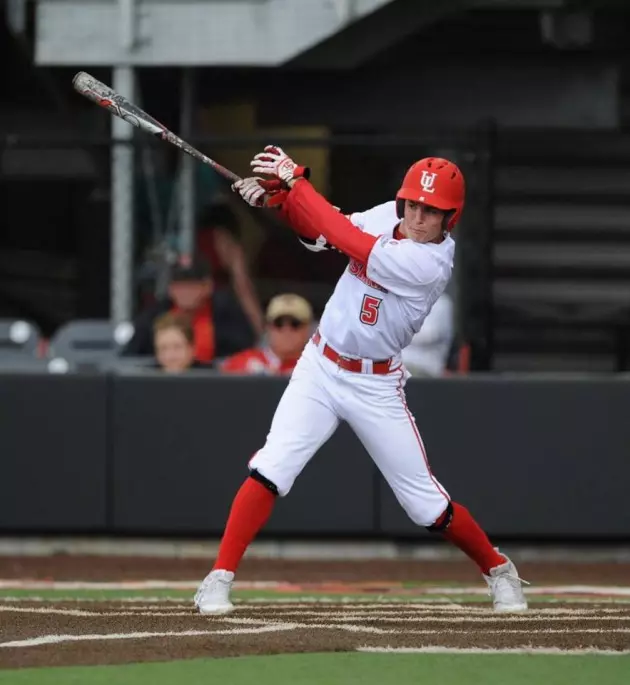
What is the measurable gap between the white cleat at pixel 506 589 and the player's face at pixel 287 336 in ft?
9.49

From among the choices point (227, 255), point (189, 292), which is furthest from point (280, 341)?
point (227, 255)

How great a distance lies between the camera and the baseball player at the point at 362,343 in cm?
662

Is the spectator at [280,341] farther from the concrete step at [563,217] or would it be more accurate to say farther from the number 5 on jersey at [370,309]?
the concrete step at [563,217]

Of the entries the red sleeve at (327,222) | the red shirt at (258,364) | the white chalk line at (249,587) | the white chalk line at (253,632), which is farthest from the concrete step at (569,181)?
the white chalk line at (253,632)

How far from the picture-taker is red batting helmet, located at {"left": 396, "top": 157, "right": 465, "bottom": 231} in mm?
6703

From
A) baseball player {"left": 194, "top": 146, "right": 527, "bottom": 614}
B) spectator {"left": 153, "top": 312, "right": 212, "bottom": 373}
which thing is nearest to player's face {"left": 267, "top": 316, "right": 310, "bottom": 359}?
spectator {"left": 153, "top": 312, "right": 212, "bottom": 373}

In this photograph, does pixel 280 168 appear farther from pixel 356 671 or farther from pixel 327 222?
pixel 356 671

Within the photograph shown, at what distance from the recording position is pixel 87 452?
9953 mm

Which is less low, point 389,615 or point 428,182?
point 428,182

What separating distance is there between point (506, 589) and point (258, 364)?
3.41 m

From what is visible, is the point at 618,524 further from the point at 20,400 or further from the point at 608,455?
the point at 20,400

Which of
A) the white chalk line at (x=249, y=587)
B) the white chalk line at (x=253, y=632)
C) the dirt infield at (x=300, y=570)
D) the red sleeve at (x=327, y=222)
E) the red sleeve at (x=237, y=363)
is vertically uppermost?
the red sleeve at (x=327, y=222)

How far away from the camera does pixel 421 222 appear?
677cm

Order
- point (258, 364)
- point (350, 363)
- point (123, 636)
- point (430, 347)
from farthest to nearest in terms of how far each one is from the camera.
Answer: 1. point (430, 347)
2. point (258, 364)
3. point (350, 363)
4. point (123, 636)
